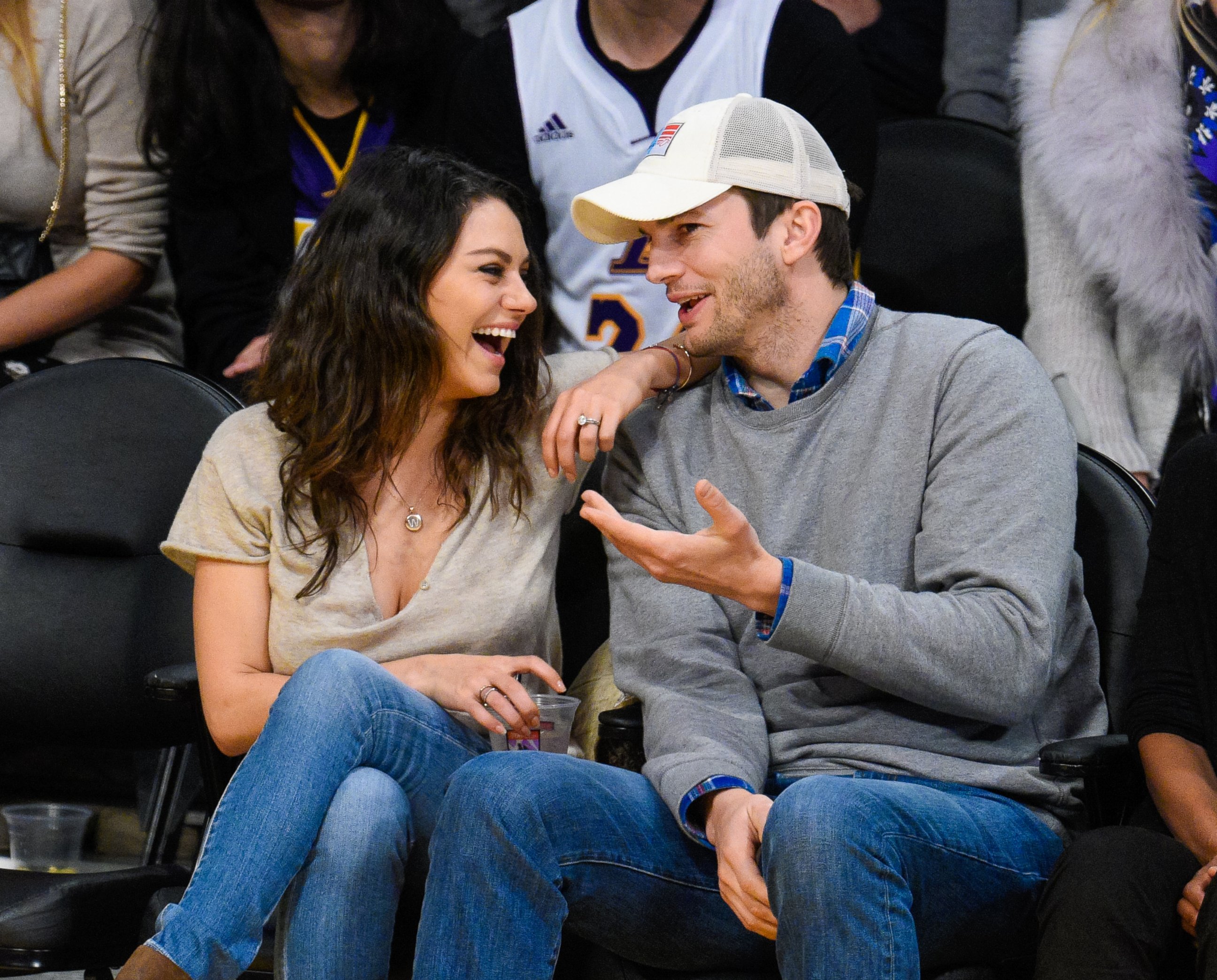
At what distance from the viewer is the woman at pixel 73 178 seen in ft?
9.88

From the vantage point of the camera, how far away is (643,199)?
81.9 inches

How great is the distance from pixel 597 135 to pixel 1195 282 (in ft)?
3.53

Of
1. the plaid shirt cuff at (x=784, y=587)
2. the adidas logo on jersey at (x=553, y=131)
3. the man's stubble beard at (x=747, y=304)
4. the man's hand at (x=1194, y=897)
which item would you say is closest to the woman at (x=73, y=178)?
the adidas logo on jersey at (x=553, y=131)

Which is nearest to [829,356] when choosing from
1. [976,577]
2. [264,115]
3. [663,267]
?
[663,267]

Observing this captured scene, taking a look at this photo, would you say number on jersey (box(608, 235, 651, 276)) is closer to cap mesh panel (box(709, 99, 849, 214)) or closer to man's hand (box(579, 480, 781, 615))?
cap mesh panel (box(709, 99, 849, 214))

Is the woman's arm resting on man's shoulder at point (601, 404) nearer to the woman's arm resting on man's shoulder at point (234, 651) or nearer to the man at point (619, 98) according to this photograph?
the woman's arm resting on man's shoulder at point (234, 651)

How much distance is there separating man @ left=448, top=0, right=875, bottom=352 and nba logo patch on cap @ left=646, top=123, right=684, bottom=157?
1.81ft

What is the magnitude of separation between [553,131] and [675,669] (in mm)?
1259

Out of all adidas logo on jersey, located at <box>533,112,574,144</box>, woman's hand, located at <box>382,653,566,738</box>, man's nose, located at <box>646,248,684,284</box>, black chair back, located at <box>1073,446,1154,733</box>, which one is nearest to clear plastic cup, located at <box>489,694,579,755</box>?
woman's hand, located at <box>382,653,566,738</box>

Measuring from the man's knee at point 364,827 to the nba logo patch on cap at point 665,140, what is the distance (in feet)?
3.09

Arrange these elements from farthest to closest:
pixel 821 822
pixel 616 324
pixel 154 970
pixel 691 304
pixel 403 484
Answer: pixel 616 324 < pixel 403 484 < pixel 691 304 < pixel 154 970 < pixel 821 822

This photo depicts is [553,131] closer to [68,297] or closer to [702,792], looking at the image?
[68,297]

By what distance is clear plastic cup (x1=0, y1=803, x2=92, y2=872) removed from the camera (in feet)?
8.61

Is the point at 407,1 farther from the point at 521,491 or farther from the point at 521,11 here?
the point at 521,491
